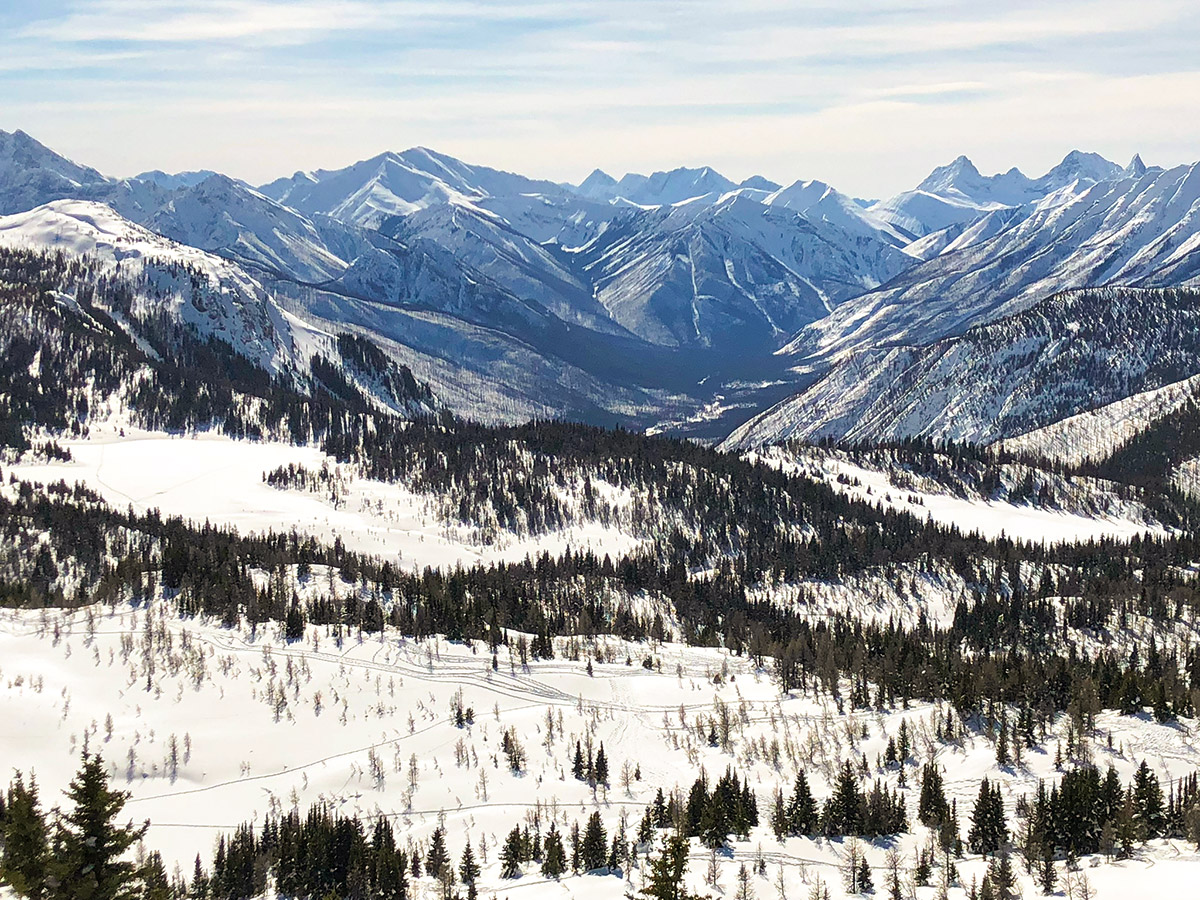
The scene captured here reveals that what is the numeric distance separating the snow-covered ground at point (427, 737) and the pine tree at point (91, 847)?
1713 inches

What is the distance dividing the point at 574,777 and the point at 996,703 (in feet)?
199

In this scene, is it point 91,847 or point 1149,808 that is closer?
point 91,847

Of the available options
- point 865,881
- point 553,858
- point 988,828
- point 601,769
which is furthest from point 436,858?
point 988,828

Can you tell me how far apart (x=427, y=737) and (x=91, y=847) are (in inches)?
2995

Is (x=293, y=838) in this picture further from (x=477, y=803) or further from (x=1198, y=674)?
(x=1198, y=674)

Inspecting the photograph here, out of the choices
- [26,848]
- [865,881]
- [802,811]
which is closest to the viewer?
[26,848]

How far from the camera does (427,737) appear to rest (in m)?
149

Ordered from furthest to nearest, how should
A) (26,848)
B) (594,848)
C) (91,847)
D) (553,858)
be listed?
(594,848) < (553,858) < (26,848) < (91,847)

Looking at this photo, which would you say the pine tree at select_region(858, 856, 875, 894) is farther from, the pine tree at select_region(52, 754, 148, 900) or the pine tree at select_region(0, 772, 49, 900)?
the pine tree at select_region(0, 772, 49, 900)

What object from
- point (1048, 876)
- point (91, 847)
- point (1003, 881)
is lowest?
point (1003, 881)

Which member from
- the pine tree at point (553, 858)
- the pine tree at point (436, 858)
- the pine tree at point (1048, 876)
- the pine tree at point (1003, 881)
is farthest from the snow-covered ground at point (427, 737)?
the pine tree at point (436, 858)

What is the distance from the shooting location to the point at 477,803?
437ft

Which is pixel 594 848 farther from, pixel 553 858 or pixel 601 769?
pixel 601 769

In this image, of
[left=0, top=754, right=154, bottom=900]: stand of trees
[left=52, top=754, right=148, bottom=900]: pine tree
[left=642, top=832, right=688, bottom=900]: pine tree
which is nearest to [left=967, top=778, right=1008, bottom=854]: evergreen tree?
[left=642, top=832, right=688, bottom=900]: pine tree
